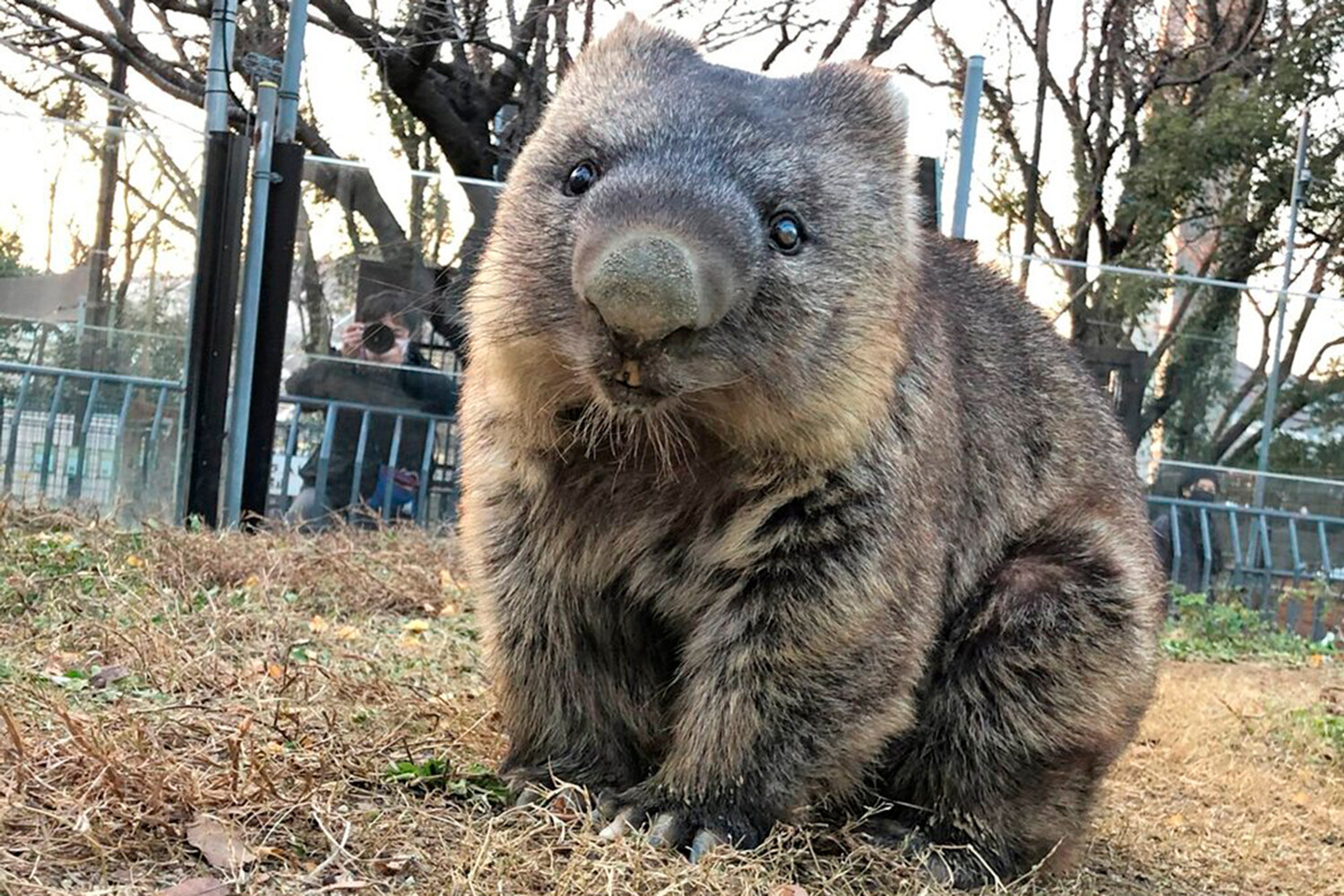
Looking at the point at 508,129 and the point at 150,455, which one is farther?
the point at 508,129

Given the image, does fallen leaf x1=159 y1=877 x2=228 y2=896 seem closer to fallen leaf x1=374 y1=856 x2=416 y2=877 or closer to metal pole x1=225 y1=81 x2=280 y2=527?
fallen leaf x1=374 y1=856 x2=416 y2=877

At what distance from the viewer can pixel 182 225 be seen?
7879 millimetres

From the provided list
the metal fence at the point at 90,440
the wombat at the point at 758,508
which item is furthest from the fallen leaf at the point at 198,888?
the metal fence at the point at 90,440

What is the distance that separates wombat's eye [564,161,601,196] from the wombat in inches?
0.4

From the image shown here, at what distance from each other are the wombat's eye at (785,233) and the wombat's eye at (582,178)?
37 cm

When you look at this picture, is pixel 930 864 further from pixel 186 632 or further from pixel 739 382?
pixel 186 632

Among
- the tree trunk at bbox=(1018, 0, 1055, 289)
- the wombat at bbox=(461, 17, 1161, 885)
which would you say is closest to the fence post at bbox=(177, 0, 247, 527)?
the wombat at bbox=(461, 17, 1161, 885)

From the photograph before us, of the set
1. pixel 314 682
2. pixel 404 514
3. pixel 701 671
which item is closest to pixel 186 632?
pixel 314 682

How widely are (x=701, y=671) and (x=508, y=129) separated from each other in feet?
39.6

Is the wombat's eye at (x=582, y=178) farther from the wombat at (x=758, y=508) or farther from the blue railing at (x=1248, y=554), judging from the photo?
the blue railing at (x=1248, y=554)

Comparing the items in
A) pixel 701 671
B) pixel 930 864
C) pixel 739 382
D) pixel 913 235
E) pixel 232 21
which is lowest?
pixel 930 864

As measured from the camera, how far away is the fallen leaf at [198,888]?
2246 millimetres

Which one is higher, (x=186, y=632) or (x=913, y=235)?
(x=913, y=235)

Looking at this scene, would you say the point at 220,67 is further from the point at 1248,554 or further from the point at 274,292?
the point at 1248,554
